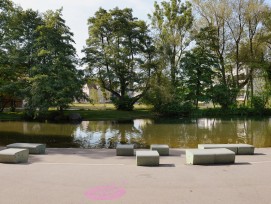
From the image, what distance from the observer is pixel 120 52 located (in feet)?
143

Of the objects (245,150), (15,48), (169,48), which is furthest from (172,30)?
(245,150)

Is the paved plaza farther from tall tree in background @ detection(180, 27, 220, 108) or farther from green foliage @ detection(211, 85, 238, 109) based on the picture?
green foliage @ detection(211, 85, 238, 109)

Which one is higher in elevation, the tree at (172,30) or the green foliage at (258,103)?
the tree at (172,30)

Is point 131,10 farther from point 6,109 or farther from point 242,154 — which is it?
point 242,154

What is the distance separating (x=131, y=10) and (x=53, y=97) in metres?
20.7

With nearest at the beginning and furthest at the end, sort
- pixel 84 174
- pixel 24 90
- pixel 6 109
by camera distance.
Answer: pixel 84 174 → pixel 24 90 → pixel 6 109

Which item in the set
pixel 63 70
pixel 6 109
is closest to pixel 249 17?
pixel 63 70

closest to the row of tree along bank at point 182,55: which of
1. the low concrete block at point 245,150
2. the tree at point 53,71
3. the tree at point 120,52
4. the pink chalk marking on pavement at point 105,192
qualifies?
the tree at point 120,52

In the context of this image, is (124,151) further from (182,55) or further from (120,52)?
(182,55)

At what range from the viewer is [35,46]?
3322 cm

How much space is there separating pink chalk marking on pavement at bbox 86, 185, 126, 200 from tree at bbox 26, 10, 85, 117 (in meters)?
24.3

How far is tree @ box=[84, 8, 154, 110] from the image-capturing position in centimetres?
4353

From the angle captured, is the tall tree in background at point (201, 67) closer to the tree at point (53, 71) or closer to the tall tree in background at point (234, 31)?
the tall tree in background at point (234, 31)

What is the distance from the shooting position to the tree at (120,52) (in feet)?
143
